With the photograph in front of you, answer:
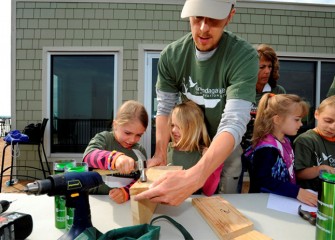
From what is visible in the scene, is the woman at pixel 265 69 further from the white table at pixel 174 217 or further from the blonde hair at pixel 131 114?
the white table at pixel 174 217

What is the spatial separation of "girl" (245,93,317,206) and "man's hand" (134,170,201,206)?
704mm

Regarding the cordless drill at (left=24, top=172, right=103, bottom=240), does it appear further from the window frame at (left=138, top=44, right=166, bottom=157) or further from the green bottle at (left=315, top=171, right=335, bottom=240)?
the window frame at (left=138, top=44, right=166, bottom=157)

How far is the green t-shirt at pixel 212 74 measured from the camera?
1.39 meters

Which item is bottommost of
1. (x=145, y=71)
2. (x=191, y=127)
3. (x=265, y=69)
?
(x=191, y=127)

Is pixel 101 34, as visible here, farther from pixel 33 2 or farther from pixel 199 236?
pixel 199 236

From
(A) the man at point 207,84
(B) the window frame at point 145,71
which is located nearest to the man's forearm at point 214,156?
(A) the man at point 207,84

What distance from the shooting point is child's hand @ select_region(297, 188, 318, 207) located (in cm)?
137

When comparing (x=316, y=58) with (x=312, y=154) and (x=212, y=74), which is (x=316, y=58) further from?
(x=212, y=74)

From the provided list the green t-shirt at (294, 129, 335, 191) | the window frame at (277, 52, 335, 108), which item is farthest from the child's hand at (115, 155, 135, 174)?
the window frame at (277, 52, 335, 108)

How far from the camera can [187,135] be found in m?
1.75

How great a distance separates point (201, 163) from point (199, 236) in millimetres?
274

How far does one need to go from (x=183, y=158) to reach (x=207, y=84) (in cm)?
53

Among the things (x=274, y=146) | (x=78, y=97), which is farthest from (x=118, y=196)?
(x=78, y=97)

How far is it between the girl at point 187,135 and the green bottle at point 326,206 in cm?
78
